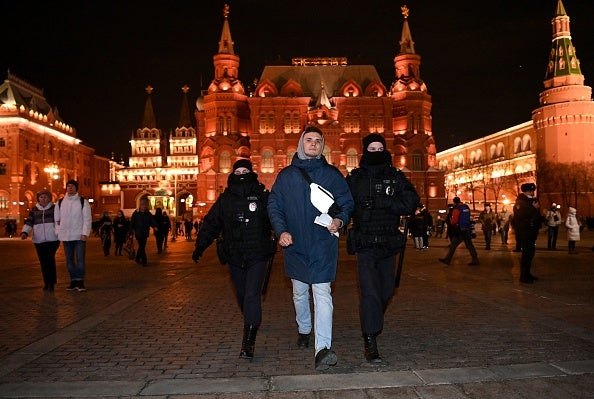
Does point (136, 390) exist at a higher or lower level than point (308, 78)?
lower

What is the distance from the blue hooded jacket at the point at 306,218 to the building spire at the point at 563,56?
271ft

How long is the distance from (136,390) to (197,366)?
85cm

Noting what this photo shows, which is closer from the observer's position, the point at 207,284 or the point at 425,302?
the point at 425,302

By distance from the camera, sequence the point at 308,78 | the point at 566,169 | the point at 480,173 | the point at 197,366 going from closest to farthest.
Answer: the point at 197,366 → the point at 566,169 → the point at 308,78 → the point at 480,173

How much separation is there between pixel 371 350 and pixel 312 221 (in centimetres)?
133

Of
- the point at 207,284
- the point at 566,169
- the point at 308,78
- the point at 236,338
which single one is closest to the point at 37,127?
the point at 308,78

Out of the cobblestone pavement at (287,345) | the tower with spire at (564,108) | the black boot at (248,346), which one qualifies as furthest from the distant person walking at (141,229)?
the tower with spire at (564,108)

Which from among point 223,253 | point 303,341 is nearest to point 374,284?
point 303,341

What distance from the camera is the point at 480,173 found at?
105812mm

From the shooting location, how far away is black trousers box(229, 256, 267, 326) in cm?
587

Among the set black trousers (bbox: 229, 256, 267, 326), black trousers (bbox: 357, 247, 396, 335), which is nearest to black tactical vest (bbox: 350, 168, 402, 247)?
black trousers (bbox: 357, 247, 396, 335)

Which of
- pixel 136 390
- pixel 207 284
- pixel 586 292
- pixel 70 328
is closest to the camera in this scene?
pixel 136 390

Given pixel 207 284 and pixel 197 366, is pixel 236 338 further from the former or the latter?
pixel 207 284

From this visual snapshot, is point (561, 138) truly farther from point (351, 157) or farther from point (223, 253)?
point (223, 253)
